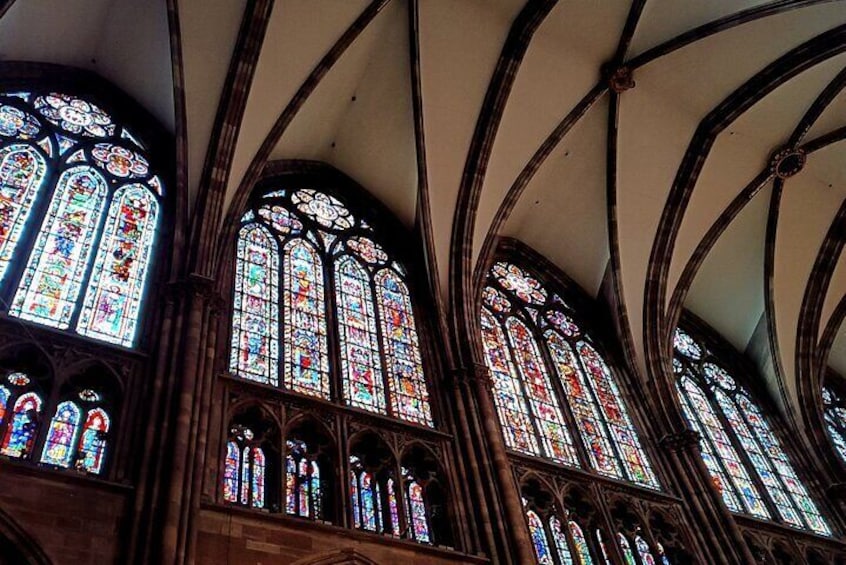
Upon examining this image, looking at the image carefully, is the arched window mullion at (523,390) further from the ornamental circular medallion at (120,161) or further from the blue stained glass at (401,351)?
the ornamental circular medallion at (120,161)

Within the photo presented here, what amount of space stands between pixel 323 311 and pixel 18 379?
14.7 feet

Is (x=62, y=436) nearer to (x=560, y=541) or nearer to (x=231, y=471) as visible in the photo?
(x=231, y=471)

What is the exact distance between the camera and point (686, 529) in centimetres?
1209

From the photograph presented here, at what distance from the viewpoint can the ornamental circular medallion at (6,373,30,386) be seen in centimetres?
830

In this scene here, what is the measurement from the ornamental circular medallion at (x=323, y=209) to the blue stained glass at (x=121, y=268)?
2860mm

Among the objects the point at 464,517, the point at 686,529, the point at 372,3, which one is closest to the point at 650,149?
the point at 372,3

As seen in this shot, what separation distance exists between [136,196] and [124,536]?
5.76 m

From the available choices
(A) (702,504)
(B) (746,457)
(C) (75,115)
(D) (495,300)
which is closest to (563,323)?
(D) (495,300)

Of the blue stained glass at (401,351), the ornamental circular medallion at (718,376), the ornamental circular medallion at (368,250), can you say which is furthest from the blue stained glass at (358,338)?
the ornamental circular medallion at (718,376)

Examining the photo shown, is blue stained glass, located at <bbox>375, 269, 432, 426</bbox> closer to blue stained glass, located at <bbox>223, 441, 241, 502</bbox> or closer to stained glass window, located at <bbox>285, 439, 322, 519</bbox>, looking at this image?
stained glass window, located at <bbox>285, 439, 322, 519</bbox>

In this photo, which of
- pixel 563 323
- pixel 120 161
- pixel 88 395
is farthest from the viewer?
pixel 563 323

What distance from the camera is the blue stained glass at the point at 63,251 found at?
9188 millimetres

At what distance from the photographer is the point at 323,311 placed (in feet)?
38.8

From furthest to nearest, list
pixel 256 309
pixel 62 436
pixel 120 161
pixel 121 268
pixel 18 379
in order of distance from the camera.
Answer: pixel 120 161 → pixel 256 309 → pixel 121 268 → pixel 18 379 → pixel 62 436
